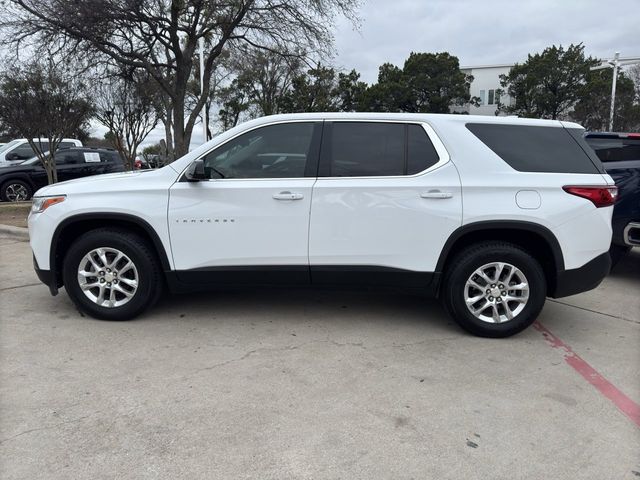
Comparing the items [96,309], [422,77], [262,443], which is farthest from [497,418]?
[422,77]

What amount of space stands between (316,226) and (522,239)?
173 centimetres

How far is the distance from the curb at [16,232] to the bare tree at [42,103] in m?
3.28

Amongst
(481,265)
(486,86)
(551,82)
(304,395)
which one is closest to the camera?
(304,395)

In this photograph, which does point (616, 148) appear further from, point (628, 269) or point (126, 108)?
point (126, 108)

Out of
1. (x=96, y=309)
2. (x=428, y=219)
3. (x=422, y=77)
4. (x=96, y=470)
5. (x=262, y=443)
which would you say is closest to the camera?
(x=96, y=470)

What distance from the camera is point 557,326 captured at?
14.9 ft

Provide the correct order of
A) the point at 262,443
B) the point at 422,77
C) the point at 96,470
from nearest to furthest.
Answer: the point at 96,470 < the point at 262,443 < the point at 422,77

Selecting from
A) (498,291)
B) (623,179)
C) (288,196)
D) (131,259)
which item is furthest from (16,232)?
(623,179)

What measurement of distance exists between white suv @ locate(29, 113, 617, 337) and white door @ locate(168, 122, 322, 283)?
0.01 metres

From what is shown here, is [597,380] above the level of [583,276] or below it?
below

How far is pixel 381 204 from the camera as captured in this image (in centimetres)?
397

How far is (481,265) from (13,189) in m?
13.1

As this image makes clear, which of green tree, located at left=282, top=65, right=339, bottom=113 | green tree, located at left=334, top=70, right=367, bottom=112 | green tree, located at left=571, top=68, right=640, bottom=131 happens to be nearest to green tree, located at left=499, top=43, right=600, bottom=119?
green tree, located at left=571, top=68, right=640, bottom=131

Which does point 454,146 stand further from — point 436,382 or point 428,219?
point 436,382
